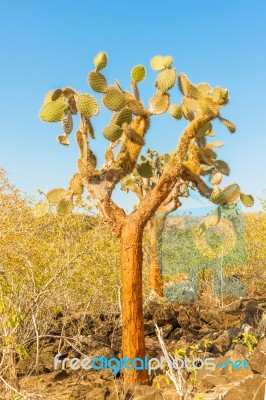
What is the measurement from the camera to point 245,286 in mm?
15680

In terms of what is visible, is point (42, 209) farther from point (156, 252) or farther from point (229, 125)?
point (156, 252)

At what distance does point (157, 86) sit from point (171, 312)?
522 cm

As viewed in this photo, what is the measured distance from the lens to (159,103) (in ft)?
23.0

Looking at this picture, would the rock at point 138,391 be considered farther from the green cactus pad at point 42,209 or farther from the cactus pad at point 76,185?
the green cactus pad at point 42,209

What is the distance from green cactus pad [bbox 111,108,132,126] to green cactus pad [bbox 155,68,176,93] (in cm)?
65

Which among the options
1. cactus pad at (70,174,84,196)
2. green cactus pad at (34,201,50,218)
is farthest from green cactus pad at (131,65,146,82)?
green cactus pad at (34,201,50,218)

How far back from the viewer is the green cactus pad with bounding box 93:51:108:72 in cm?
692

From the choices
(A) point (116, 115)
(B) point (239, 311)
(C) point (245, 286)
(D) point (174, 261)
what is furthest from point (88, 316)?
(C) point (245, 286)

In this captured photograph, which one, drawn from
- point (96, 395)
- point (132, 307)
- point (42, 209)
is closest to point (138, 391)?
point (96, 395)

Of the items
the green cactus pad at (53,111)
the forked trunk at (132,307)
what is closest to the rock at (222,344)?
the forked trunk at (132,307)

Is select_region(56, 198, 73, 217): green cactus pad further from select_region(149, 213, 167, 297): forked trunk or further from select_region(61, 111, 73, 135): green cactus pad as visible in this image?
select_region(149, 213, 167, 297): forked trunk

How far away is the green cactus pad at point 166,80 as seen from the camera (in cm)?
709

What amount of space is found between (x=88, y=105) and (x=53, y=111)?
2.02 ft

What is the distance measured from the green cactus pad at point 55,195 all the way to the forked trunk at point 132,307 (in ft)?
5.23
